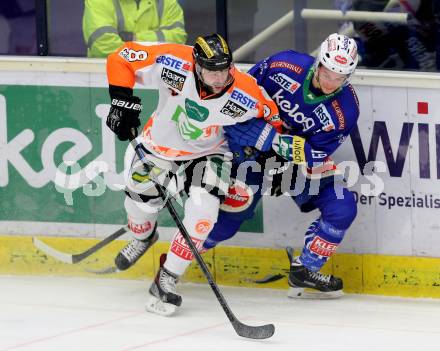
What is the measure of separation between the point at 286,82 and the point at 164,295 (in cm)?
108

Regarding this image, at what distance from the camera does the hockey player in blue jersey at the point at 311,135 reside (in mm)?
5949

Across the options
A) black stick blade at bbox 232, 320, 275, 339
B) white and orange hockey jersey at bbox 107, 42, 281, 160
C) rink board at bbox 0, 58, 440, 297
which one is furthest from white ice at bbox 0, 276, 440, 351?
white and orange hockey jersey at bbox 107, 42, 281, 160

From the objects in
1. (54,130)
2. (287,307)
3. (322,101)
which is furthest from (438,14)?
(54,130)

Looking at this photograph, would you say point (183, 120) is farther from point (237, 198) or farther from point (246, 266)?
point (246, 266)

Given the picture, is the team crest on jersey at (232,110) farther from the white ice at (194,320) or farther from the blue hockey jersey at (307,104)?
the white ice at (194,320)

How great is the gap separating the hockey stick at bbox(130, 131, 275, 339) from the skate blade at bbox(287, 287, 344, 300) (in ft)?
2.06

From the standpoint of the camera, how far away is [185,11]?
660cm

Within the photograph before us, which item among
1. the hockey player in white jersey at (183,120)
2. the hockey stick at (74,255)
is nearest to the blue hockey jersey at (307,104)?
the hockey player in white jersey at (183,120)

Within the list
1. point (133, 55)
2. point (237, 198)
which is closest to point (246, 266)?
point (237, 198)

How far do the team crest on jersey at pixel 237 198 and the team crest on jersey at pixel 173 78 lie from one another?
1.83 ft

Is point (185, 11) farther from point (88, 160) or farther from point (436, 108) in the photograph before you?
point (436, 108)

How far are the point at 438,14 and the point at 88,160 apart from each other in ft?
6.07

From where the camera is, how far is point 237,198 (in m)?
6.21

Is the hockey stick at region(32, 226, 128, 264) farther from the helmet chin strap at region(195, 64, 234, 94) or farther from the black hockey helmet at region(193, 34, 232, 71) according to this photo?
the black hockey helmet at region(193, 34, 232, 71)
